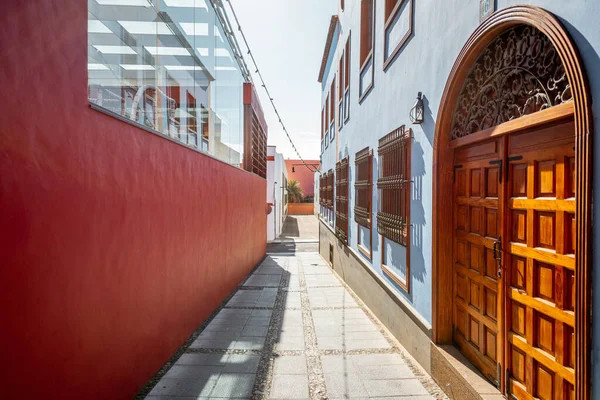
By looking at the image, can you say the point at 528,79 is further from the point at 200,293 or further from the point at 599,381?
the point at 200,293

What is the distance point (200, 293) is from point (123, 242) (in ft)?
8.34

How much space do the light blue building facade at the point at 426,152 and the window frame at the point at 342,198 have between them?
1287 mm

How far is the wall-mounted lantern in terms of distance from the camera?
3893mm

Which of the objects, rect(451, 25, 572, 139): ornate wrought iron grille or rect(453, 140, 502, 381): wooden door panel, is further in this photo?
rect(453, 140, 502, 381): wooden door panel

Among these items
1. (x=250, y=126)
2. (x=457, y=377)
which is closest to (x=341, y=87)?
(x=250, y=126)

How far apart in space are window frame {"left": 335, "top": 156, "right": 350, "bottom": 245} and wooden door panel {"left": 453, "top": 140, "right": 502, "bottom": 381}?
5.53 metres

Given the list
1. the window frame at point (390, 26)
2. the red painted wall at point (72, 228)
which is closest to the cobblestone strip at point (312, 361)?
the red painted wall at point (72, 228)

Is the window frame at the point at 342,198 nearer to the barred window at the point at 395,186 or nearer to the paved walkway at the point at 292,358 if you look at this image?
the paved walkway at the point at 292,358

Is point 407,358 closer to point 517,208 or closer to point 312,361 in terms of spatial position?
point 312,361

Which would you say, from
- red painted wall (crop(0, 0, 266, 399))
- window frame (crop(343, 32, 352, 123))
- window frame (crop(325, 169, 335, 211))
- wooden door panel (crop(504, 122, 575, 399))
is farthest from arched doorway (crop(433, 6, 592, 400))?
window frame (crop(325, 169, 335, 211))

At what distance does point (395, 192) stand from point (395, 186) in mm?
89

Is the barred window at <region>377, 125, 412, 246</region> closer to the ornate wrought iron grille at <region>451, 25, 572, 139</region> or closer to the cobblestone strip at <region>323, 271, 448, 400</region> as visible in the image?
the ornate wrought iron grille at <region>451, 25, 572, 139</region>

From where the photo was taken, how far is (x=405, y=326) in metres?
4.43

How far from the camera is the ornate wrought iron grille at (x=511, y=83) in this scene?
2195 mm
